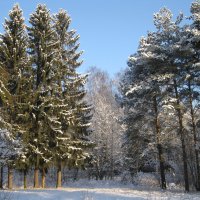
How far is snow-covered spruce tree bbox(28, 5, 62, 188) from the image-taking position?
26.0 meters

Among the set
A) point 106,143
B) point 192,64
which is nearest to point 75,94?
point 192,64

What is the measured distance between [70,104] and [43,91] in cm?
482

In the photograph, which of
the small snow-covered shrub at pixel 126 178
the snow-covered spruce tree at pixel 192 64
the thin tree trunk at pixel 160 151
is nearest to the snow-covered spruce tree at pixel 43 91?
the thin tree trunk at pixel 160 151

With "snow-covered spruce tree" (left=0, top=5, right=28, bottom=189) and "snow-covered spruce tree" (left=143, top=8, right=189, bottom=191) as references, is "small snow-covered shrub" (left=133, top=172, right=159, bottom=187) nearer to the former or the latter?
"snow-covered spruce tree" (left=143, top=8, right=189, bottom=191)

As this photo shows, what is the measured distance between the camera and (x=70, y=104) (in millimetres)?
31234

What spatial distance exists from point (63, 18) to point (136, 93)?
11.8m

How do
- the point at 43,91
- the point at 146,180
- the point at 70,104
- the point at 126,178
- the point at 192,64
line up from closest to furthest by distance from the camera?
the point at 192,64 → the point at 43,91 → the point at 70,104 → the point at 146,180 → the point at 126,178

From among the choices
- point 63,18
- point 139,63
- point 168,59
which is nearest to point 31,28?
point 63,18

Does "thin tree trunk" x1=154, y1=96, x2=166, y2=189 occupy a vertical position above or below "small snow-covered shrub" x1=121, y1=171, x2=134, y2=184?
above

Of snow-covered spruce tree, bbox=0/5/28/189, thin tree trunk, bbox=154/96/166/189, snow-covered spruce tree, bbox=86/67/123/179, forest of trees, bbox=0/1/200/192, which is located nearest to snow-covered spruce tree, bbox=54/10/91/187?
forest of trees, bbox=0/1/200/192

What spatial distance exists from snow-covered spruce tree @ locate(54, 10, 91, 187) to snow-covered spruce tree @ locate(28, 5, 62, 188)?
0.80 meters

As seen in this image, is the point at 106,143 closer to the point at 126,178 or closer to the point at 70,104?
the point at 126,178

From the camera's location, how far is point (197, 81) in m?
23.6

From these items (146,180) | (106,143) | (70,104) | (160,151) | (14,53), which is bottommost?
(146,180)
